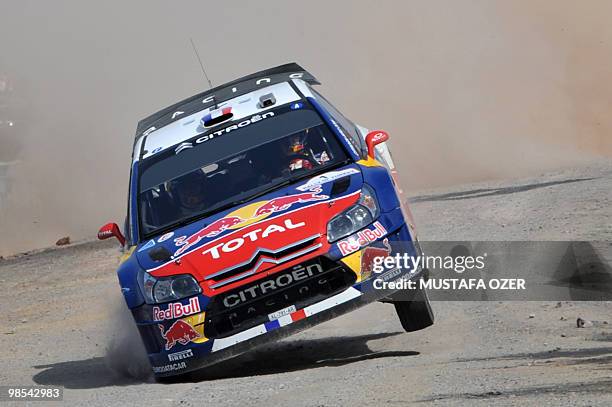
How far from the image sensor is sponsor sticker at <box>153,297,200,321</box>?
6992 millimetres

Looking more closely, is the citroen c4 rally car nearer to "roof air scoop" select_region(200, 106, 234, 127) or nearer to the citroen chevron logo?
the citroen chevron logo

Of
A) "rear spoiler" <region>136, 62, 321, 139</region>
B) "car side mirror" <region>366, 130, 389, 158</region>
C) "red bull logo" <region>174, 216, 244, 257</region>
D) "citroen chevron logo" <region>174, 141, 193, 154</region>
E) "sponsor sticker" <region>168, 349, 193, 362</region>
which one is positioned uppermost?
"citroen chevron logo" <region>174, 141, 193, 154</region>

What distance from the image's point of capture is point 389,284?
7148 mm

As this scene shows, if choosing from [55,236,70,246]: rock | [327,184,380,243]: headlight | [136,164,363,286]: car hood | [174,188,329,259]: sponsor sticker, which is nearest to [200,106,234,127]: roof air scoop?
[136,164,363,286]: car hood

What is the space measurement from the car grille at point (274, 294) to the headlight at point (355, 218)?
180 millimetres

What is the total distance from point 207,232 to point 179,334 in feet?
Result: 1.99

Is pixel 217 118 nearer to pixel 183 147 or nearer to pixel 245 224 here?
pixel 183 147

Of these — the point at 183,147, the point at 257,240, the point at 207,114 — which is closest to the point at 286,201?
the point at 257,240

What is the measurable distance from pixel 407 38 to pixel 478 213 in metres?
13.2

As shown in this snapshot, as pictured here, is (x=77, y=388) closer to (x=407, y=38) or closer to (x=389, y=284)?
(x=389, y=284)

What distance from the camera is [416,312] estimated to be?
7.65 metres

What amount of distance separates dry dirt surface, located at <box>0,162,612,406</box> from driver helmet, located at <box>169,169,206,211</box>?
107 cm

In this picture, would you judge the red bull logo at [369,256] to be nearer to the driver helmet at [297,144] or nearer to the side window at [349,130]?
the side window at [349,130]

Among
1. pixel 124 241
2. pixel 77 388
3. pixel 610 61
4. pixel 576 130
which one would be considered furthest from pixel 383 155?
pixel 610 61
